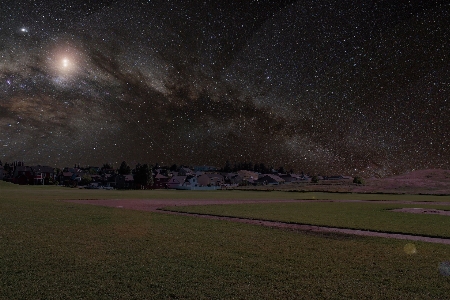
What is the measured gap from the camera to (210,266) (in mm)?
13758

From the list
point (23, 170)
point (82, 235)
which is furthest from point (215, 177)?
point (82, 235)

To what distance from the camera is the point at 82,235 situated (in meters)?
20.9

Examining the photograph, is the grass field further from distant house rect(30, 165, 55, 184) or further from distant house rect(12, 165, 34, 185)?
distant house rect(30, 165, 55, 184)

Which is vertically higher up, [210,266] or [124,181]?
[124,181]

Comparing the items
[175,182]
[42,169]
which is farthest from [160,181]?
[42,169]

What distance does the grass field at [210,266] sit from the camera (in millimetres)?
10648

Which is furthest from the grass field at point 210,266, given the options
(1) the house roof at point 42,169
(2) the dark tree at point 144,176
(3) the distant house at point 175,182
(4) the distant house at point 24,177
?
(1) the house roof at point 42,169

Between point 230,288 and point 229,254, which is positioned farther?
point 229,254

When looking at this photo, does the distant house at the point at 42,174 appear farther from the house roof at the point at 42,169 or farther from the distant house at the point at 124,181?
the distant house at the point at 124,181

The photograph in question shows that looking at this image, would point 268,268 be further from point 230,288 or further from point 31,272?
point 31,272

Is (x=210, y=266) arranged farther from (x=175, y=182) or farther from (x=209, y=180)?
(x=209, y=180)

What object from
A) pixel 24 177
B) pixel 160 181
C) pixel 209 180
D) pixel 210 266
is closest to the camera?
pixel 210 266

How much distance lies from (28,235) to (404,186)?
121 metres

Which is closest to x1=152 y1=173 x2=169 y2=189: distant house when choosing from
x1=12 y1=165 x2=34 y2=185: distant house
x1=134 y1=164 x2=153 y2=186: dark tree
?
x1=134 y1=164 x2=153 y2=186: dark tree
